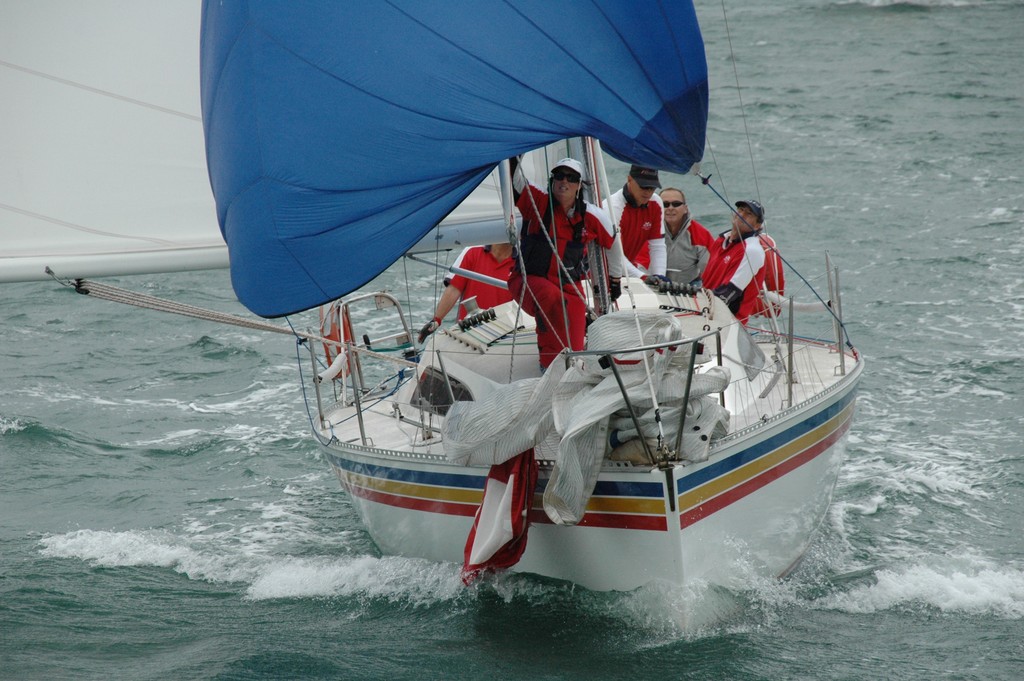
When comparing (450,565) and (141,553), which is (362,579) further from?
(141,553)

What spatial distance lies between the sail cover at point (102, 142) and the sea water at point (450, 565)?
→ 1.86m

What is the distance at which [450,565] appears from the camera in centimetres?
635

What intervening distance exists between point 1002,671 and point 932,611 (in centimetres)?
66

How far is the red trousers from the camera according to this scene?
6.19 m

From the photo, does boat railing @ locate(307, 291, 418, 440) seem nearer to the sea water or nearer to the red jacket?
the sea water

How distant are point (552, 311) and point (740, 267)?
1.61m

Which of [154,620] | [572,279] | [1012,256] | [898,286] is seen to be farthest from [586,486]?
[1012,256]

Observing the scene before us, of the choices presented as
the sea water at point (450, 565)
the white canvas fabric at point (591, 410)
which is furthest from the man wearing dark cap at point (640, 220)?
the sea water at point (450, 565)

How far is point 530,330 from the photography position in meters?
7.16

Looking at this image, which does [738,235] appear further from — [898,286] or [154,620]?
[898,286]

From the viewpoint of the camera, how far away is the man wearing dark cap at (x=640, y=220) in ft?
23.5

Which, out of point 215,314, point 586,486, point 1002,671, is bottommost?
point 1002,671

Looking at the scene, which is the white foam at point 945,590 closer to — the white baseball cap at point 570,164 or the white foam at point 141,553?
the white baseball cap at point 570,164

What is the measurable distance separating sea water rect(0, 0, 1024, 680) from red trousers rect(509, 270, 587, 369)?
1170 mm
